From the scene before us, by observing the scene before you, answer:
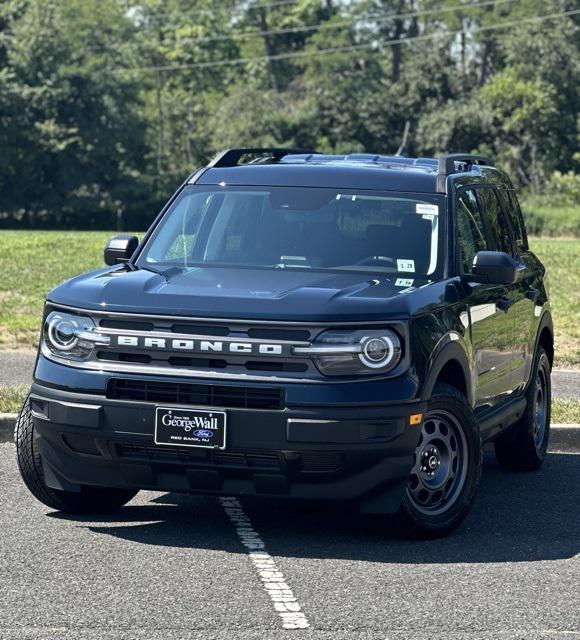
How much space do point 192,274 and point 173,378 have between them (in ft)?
3.06

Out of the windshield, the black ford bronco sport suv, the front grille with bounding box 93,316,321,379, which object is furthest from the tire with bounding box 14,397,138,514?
the windshield

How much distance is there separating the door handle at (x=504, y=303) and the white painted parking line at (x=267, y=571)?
185cm

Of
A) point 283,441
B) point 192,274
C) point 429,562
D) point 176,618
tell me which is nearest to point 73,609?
point 176,618

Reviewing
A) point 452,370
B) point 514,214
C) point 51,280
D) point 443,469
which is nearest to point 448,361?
point 452,370

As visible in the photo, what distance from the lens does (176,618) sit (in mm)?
5898

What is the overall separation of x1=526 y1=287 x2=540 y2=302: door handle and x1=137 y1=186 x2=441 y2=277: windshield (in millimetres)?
1450

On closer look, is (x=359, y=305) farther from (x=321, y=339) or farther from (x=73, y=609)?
(x=73, y=609)

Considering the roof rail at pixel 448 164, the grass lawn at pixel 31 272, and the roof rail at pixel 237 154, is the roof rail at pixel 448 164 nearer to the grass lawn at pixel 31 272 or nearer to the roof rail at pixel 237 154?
the roof rail at pixel 237 154

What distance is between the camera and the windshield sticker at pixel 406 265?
8031 mm

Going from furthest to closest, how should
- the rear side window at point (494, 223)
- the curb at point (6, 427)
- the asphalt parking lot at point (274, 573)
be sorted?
the curb at point (6, 427) < the rear side window at point (494, 223) < the asphalt parking lot at point (274, 573)

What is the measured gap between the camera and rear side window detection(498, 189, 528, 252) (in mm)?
9797

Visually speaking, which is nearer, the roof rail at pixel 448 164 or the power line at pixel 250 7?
the roof rail at pixel 448 164

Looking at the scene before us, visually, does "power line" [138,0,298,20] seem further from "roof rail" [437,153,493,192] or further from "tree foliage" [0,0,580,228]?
"roof rail" [437,153,493,192]

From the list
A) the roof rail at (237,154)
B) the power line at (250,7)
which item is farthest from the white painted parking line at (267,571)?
the power line at (250,7)
